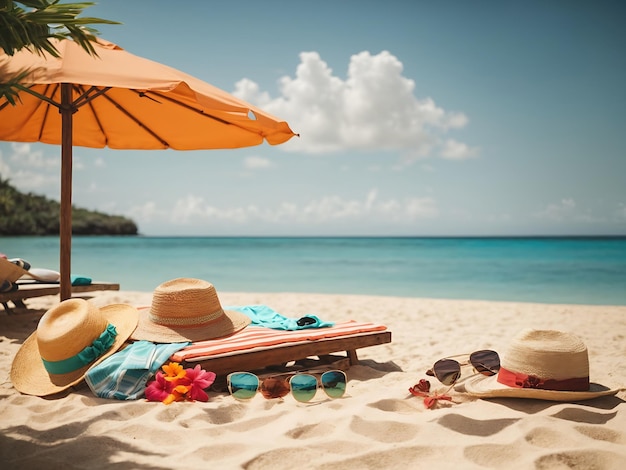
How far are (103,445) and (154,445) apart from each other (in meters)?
0.22

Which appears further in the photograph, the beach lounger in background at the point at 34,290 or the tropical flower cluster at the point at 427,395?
the beach lounger in background at the point at 34,290

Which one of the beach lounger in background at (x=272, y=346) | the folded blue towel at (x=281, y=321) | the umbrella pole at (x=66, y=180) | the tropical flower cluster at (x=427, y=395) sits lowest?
the tropical flower cluster at (x=427, y=395)

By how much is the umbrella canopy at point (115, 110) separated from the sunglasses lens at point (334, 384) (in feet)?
6.21

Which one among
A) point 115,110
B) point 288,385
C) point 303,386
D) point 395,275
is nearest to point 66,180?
point 115,110

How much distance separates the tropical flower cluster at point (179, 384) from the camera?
9.67 ft

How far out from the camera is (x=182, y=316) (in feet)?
12.0

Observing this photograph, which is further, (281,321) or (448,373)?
(281,321)

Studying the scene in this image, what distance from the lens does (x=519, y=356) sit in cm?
261

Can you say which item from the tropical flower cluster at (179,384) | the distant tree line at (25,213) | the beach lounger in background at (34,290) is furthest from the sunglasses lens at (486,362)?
the distant tree line at (25,213)

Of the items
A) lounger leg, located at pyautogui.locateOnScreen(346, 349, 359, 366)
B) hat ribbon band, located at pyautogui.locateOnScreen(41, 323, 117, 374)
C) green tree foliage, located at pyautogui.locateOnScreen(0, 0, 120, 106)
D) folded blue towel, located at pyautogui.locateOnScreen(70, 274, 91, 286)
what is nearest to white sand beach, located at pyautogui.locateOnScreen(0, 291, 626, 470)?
hat ribbon band, located at pyautogui.locateOnScreen(41, 323, 117, 374)

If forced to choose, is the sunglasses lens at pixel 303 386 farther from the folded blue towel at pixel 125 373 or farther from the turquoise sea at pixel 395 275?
the turquoise sea at pixel 395 275

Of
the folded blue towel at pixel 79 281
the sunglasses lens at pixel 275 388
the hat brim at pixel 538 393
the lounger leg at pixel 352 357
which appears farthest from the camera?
the folded blue towel at pixel 79 281

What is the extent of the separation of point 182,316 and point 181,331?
11cm

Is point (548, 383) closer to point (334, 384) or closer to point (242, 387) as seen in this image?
point (334, 384)
